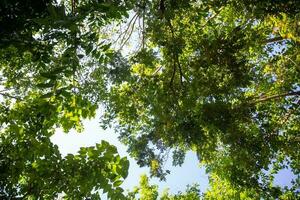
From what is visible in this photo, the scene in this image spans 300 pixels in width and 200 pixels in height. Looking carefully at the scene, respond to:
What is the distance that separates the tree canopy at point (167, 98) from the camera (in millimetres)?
3551

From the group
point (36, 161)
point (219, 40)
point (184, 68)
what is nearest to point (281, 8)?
point (219, 40)

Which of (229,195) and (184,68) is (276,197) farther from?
(184,68)

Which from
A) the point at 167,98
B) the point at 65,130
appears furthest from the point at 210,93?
the point at 65,130

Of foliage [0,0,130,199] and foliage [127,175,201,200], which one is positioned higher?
foliage [127,175,201,200]

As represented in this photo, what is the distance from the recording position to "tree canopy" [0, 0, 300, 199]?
11.6ft

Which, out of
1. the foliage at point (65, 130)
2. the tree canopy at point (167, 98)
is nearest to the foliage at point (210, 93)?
the tree canopy at point (167, 98)

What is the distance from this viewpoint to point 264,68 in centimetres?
1466

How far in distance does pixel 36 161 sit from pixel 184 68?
30.3 ft

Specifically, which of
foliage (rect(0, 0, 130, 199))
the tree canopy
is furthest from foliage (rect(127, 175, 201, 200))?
foliage (rect(0, 0, 130, 199))

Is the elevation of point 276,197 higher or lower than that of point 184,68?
lower

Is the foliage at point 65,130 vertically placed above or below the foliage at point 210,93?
below

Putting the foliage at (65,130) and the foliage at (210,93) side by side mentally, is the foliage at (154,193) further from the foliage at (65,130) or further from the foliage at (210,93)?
the foliage at (65,130)

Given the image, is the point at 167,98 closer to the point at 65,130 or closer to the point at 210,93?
the point at 210,93

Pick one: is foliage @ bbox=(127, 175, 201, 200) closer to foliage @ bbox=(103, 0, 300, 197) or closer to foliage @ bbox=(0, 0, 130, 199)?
foliage @ bbox=(103, 0, 300, 197)
